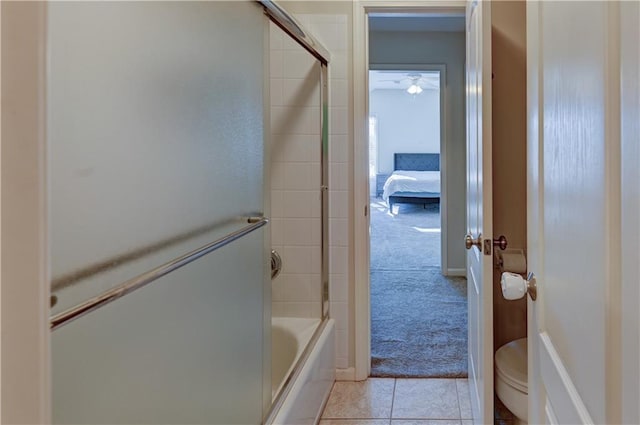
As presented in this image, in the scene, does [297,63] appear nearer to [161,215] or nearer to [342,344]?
[342,344]

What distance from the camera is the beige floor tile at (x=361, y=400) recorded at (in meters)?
2.18

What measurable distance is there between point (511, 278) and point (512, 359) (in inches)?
38.0

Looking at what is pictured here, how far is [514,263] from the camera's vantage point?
6.84 ft

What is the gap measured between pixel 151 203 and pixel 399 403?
1815mm

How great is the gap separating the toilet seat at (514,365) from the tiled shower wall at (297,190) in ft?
3.09

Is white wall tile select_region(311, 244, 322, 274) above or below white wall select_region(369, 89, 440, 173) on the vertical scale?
below

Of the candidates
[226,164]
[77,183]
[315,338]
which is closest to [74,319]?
[77,183]

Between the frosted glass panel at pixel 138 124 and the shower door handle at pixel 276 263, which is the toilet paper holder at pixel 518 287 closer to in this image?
the frosted glass panel at pixel 138 124

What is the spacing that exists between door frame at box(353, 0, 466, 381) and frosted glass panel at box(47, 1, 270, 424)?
3.64 feet

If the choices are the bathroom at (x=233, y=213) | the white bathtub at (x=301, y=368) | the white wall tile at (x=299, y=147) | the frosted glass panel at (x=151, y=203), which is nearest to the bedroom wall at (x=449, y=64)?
the bathroom at (x=233, y=213)

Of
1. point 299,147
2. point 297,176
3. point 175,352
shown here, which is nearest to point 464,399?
point 297,176

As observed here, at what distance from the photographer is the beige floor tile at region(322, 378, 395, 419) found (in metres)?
2.18

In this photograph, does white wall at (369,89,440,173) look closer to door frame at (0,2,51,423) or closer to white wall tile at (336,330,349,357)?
white wall tile at (336,330,349,357)

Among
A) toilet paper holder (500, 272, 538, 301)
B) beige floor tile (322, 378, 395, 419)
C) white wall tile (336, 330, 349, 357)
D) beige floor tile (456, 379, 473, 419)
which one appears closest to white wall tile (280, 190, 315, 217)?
white wall tile (336, 330, 349, 357)
